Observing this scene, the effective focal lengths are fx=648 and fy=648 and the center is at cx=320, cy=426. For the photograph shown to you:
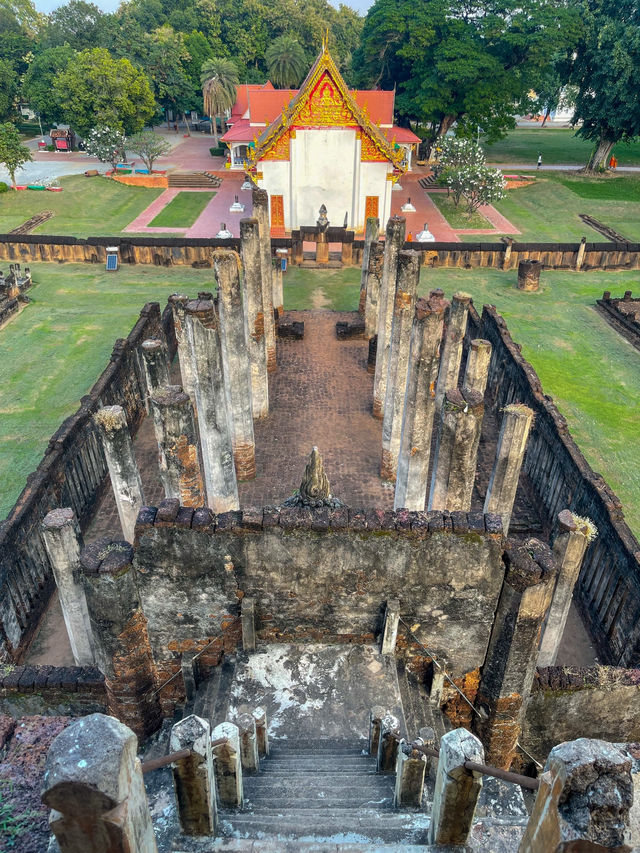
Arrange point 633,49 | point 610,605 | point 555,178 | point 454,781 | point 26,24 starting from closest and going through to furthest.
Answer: point 454,781, point 610,605, point 633,49, point 555,178, point 26,24

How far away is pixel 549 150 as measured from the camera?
60.1 metres

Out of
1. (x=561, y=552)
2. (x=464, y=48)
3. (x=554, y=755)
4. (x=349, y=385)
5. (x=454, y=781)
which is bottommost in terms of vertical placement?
(x=349, y=385)

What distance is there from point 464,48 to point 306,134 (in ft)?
60.5

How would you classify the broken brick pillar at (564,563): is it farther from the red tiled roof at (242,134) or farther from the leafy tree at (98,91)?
the leafy tree at (98,91)

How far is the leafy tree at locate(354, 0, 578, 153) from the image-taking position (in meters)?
43.8

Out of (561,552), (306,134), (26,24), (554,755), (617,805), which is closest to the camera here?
(617,805)

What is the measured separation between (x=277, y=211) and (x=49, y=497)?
25.9 metres

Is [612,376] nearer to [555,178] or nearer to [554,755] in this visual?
[554,755]

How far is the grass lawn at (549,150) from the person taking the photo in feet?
180

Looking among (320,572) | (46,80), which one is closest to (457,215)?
(320,572)

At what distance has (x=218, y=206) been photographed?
140 feet

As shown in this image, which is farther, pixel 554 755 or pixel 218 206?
pixel 218 206

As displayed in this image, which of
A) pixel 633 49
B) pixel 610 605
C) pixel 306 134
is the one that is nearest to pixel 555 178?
pixel 633 49

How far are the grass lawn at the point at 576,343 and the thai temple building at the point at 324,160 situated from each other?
593 cm
